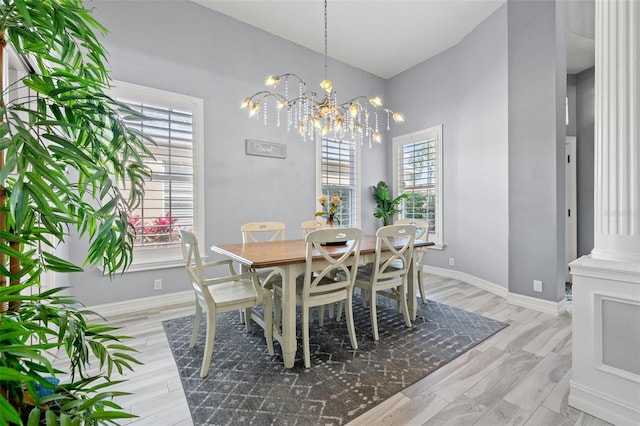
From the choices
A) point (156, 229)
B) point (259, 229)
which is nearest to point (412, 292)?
point (259, 229)

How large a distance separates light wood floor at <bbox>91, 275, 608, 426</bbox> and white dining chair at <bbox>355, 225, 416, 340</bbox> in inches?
26.3

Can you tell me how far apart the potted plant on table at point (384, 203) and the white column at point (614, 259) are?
140 inches

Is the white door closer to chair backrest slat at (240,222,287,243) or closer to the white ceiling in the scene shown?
the white ceiling

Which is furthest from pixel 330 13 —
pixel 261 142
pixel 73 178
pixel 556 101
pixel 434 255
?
pixel 434 255

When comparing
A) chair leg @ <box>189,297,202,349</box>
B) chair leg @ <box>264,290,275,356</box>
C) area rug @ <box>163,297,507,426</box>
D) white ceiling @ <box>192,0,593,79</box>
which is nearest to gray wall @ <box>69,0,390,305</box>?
white ceiling @ <box>192,0,593,79</box>

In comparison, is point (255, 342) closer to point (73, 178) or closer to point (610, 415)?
point (610, 415)

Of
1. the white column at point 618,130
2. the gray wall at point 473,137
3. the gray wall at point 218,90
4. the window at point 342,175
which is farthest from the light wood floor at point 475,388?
the window at point 342,175

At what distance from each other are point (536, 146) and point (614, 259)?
2055mm

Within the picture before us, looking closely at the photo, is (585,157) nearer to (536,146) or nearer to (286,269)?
(536,146)

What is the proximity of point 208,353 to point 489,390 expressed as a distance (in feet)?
6.15

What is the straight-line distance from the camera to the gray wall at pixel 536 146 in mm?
3115

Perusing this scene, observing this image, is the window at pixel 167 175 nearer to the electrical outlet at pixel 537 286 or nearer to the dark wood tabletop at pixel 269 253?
the dark wood tabletop at pixel 269 253

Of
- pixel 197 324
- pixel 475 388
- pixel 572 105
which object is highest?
pixel 572 105

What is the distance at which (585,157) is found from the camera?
15.3 feet
